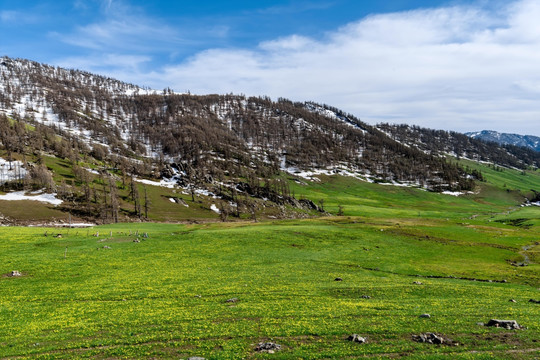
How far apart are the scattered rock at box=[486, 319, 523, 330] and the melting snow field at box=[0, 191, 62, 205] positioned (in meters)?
179

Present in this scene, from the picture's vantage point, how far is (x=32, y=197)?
15325 cm

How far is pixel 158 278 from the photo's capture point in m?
46.5

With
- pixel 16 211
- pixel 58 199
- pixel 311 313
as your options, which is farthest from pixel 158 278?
pixel 58 199

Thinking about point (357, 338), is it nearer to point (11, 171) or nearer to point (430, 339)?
point (430, 339)

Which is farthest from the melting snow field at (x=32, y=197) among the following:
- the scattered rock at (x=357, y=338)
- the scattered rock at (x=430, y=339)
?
the scattered rock at (x=430, y=339)

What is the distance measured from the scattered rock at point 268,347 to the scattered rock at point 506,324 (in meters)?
21.7

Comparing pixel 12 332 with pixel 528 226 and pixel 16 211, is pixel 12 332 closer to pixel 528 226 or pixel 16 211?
pixel 16 211

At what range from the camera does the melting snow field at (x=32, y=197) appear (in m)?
149

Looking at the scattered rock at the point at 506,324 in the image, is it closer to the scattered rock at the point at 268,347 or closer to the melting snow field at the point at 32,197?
the scattered rock at the point at 268,347

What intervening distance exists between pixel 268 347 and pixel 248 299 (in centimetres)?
1346

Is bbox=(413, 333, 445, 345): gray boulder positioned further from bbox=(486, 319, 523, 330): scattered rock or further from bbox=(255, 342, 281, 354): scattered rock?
bbox=(255, 342, 281, 354): scattered rock

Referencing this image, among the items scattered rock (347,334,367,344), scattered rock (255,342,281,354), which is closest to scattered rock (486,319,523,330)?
scattered rock (347,334,367,344)

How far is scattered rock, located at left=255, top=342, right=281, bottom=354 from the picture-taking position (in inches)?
929

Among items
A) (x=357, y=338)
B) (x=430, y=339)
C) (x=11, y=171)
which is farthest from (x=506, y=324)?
(x=11, y=171)
